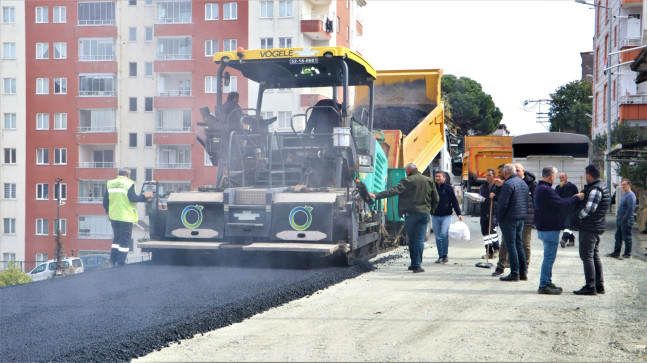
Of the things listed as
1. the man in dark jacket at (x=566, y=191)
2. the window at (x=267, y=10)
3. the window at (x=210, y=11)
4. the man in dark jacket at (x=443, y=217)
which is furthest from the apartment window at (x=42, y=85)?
the man in dark jacket at (x=566, y=191)

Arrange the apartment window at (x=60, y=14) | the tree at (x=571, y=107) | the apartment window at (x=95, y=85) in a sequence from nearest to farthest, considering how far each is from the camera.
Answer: the apartment window at (x=60, y=14) < the apartment window at (x=95, y=85) < the tree at (x=571, y=107)

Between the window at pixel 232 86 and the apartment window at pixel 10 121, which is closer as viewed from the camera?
the window at pixel 232 86

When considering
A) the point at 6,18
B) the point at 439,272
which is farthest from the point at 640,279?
the point at 6,18

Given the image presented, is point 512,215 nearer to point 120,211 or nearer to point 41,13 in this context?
point 120,211

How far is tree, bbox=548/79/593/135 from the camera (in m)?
54.1

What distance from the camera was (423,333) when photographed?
6004 millimetres

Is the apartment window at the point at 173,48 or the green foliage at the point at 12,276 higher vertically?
the apartment window at the point at 173,48

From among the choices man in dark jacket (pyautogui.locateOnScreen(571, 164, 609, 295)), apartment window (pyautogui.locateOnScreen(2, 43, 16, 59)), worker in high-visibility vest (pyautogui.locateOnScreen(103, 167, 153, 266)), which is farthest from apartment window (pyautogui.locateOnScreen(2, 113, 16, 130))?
man in dark jacket (pyautogui.locateOnScreen(571, 164, 609, 295))

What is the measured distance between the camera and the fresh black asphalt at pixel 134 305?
529cm

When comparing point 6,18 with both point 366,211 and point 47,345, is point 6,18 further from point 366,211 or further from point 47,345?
point 47,345

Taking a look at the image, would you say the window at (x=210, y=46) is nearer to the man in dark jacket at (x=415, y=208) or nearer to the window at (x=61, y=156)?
the window at (x=61, y=156)

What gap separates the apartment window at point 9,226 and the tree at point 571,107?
45751mm

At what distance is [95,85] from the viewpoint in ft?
38.3

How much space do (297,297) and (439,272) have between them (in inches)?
133
